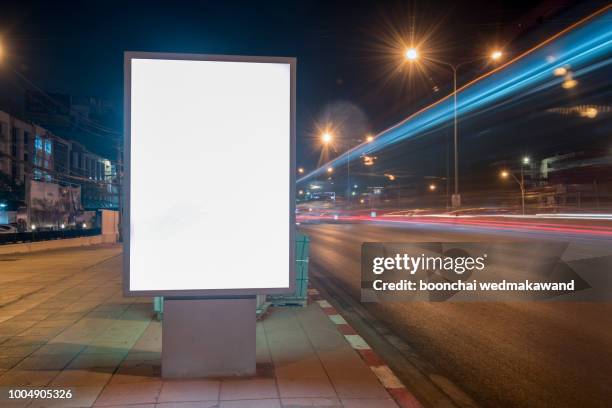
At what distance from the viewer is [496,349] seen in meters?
5.55

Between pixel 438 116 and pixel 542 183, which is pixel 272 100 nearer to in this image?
pixel 438 116

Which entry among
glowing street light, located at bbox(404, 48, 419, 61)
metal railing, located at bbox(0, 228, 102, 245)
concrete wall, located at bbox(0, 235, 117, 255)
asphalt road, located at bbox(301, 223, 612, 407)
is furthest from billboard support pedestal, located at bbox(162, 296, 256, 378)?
metal railing, located at bbox(0, 228, 102, 245)

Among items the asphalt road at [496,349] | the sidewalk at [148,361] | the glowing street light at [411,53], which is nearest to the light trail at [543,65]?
the glowing street light at [411,53]

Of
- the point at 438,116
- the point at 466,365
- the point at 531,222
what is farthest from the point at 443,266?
the point at 438,116

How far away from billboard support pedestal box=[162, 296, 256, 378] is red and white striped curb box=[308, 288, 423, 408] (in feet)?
4.31

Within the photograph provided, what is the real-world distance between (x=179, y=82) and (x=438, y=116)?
37.6m

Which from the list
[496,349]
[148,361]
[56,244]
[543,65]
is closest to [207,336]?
Answer: [148,361]

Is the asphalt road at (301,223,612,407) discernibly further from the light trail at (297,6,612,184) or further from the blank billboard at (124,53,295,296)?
the light trail at (297,6,612,184)

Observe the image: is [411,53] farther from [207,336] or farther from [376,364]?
[207,336]

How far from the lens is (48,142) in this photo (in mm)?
48219

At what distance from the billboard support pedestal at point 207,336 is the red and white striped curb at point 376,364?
4.31ft

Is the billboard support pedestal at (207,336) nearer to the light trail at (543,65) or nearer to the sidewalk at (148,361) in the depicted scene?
the sidewalk at (148,361)

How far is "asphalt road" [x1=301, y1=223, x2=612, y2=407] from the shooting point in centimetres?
423

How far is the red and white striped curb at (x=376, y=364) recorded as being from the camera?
3.96 m
